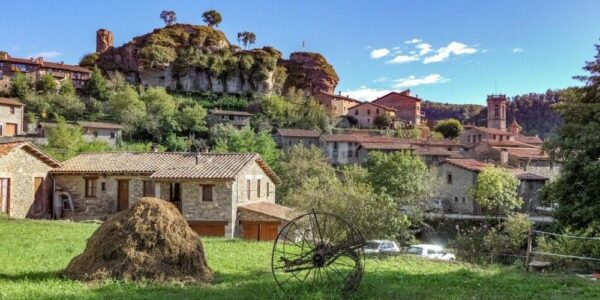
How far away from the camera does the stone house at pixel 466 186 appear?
52.9m

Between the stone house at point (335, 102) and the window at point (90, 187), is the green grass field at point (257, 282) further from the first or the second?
the stone house at point (335, 102)

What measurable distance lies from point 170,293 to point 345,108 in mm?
95605

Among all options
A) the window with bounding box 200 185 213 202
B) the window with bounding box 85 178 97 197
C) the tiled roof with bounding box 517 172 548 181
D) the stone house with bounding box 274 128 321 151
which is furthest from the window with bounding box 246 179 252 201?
the stone house with bounding box 274 128 321 151

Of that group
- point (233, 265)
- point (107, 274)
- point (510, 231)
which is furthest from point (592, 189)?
point (510, 231)

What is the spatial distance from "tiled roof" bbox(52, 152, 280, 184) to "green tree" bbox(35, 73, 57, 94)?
49.5 m

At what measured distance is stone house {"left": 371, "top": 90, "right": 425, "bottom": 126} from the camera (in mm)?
107375

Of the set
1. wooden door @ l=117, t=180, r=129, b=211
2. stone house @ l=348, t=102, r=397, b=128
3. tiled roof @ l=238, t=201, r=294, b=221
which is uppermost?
stone house @ l=348, t=102, r=397, b=128

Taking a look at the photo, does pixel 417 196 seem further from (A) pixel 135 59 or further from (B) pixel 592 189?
(A) pixel 135 59

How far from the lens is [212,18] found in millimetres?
109688

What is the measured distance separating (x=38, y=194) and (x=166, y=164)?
8412 millimetres

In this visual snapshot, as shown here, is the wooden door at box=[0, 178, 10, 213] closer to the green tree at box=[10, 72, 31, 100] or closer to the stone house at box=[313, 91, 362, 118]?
the green tree at box=[10, 72, 31, 100]

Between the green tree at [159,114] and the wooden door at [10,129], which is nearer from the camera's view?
the wooden door at [10,129]

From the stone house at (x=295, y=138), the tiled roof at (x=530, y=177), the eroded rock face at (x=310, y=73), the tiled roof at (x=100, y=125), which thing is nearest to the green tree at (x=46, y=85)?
the tiled roof at (x=100, y=125)

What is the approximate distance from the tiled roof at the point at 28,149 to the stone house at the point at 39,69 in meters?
56.2
